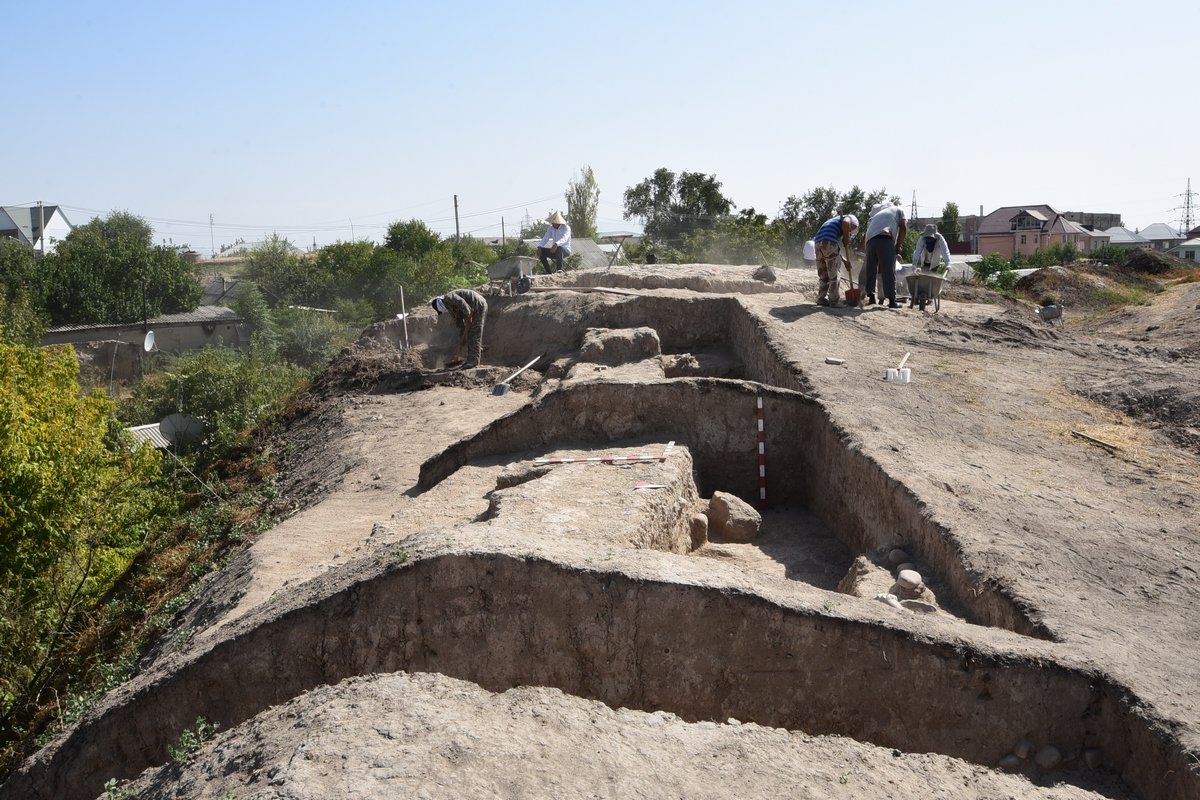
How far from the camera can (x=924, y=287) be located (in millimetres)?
13477

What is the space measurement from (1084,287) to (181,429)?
21.7 metres

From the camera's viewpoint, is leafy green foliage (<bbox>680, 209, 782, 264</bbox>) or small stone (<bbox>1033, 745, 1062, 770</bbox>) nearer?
small stone (<bbox>1033, 745, 1062, 770</bbox>)

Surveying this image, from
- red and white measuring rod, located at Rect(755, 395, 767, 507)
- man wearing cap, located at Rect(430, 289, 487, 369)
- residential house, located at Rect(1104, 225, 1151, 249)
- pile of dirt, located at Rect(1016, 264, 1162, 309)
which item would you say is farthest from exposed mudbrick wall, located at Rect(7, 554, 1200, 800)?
residential house, located at Rect(1104, 225, 1151, 249)

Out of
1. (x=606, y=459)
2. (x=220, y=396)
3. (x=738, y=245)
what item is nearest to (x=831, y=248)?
(x=606, y=459)

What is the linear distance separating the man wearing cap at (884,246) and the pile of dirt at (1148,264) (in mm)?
21187

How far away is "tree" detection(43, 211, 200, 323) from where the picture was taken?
33375 millimetres

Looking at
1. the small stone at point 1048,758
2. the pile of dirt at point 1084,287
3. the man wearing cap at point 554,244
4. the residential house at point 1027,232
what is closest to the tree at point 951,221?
the residential house at point 1027,232

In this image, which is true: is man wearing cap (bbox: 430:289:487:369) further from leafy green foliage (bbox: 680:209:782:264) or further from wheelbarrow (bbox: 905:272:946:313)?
leafy green foliage (bbox: 680:209:782:264)

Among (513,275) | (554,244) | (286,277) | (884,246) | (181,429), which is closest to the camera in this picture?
(884,246)

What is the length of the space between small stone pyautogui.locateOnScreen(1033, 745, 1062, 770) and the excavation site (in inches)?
0.4

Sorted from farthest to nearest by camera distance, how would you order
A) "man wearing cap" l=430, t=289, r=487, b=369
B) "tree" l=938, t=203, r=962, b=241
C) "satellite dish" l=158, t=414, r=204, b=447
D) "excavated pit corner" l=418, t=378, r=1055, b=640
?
"tree" l=938, t=203, r=962, b=241
"satellite dish" l=158, t=414, r=204, b=447
"man wearing cap" l=430, t=289, r=487, b=369
"excavated pit corner" l=418, t=378, r=1055, b=640

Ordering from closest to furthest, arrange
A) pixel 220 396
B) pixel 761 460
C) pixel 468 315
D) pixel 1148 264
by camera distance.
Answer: pixel 761 460 < pixel 468 315 < pixel 220 396 < pixel 1148 264

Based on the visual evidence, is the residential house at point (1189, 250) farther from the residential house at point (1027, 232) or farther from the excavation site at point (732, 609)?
the excavation site at point (732, 609)

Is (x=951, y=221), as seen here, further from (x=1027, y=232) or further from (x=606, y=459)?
(x=606, y=459)
